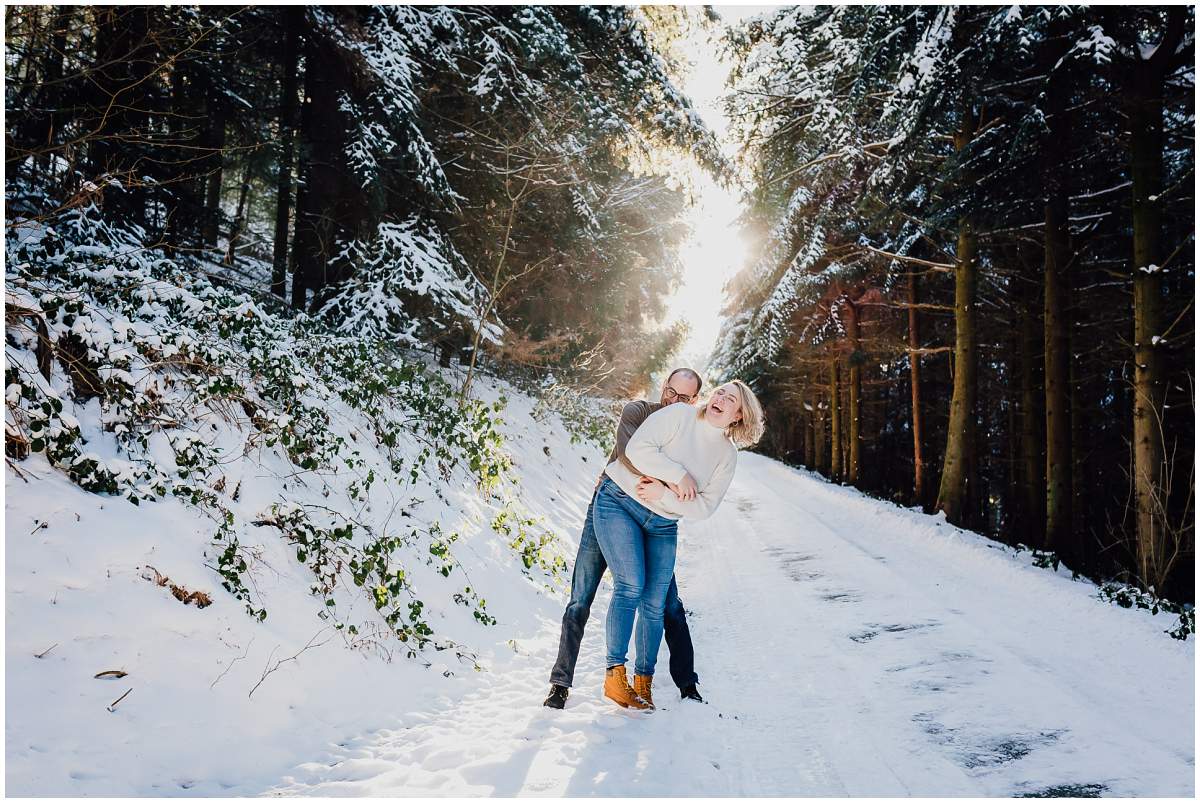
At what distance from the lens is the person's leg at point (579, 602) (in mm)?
3574

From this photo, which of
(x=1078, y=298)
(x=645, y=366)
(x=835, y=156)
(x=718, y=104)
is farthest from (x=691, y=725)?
(x=645, y=366)

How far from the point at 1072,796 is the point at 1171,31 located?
8.76 metres

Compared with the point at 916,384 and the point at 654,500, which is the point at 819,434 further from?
the point at 654,500

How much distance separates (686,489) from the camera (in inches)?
128

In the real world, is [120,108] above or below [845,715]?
above

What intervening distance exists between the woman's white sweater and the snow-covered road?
1.19 meters

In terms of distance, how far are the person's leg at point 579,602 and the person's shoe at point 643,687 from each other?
1.22 feet

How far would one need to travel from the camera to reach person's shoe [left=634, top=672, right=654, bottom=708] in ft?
11.5

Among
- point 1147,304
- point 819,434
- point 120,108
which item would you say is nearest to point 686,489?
point 120,108

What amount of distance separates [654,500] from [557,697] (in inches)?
51.1

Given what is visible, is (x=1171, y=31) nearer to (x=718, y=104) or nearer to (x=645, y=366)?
(x=718, y=104)

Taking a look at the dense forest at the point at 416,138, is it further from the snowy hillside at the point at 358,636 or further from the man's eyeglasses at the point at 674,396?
the man's eyeglasses at the point at 674,396

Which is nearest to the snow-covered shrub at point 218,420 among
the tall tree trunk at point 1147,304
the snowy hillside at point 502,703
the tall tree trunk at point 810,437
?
the snowy hillside at point 502,703

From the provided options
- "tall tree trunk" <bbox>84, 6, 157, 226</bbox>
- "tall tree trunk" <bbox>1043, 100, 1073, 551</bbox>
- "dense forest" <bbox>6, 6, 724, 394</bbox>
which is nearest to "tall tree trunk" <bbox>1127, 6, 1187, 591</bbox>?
"tall tree trunk" <bbox>1043, 100, 1073, 551</bbox>
